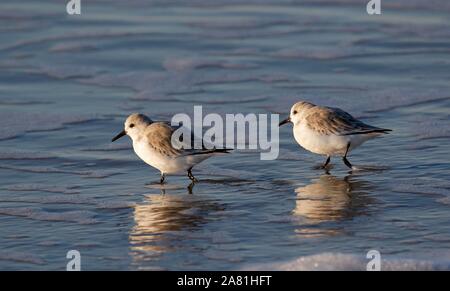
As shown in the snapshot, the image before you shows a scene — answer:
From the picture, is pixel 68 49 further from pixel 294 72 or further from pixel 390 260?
pixel 390 260

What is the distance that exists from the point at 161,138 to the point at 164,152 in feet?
0.69

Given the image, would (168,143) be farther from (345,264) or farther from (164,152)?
(345,264)

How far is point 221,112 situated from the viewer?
13.5 m

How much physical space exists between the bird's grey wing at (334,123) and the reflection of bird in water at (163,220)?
1.79 m

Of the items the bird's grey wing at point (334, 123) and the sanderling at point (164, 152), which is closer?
the sanderling at point (164, 152)

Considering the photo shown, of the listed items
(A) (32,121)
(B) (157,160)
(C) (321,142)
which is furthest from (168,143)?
(A) (32,121)

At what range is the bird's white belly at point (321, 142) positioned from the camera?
438 inches

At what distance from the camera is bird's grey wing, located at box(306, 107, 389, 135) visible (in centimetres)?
1112

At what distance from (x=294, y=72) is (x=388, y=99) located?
1926 millimetres

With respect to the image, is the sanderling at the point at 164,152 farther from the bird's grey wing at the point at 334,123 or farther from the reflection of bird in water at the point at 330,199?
the bird's grey wing at the point at 334,123

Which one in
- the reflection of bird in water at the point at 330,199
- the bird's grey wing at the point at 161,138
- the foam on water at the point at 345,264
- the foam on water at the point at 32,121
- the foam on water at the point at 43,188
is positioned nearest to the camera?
the foam on water at the point at 345,264

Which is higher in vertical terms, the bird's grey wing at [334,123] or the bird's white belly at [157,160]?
the bird's grey wing at [334,123]

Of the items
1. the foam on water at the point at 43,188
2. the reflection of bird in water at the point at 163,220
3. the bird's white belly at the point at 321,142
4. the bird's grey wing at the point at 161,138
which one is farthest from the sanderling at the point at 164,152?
the bird's white belly at the point at 321,142

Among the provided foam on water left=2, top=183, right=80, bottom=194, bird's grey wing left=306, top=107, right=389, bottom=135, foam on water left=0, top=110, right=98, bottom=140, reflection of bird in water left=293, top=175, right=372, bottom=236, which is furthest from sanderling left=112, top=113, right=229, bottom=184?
foam on water left=0, top=110, right=98, bottom=140
